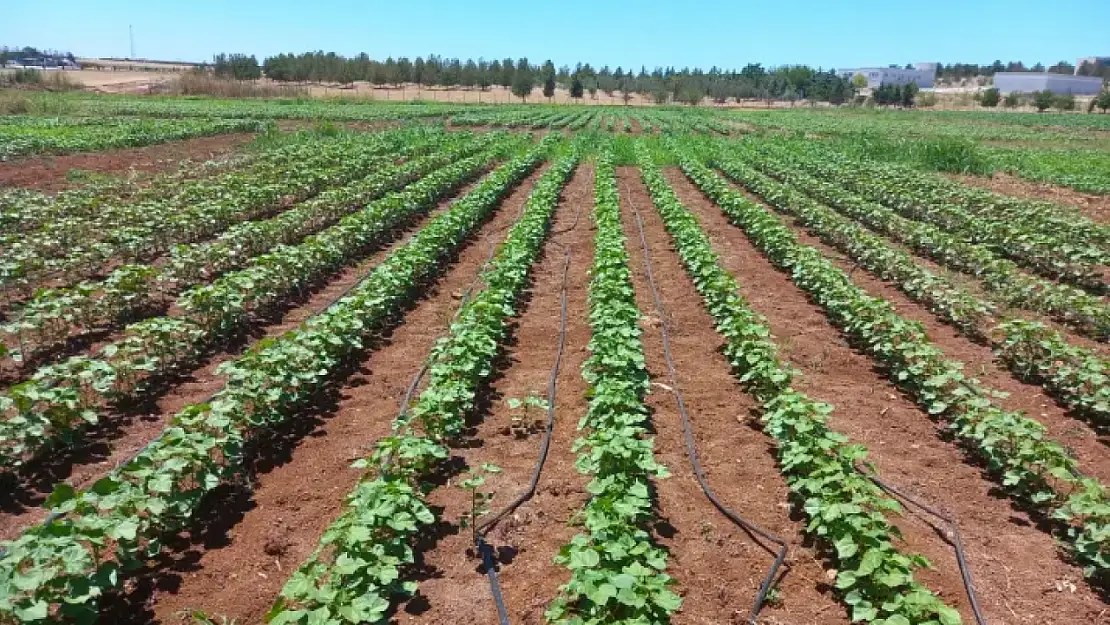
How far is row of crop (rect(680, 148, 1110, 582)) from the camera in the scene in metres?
4.42

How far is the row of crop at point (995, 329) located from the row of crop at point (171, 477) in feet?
23.6

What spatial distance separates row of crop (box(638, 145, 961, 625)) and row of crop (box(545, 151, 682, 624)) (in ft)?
3.45

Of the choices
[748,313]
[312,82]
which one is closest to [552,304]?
[748,313]

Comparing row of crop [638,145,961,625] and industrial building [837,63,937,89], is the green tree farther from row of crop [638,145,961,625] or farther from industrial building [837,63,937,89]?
row of crop [638,145,961,625]

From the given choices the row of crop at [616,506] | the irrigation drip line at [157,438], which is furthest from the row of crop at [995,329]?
the irrigation drip line at [157,438]

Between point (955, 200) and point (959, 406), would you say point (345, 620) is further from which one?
point (955, 200)

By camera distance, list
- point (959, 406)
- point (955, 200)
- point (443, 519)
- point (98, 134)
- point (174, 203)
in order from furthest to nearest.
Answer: point (98, 134), point (955, 200), point (174, 203), point (959, 406), point (443, 519)

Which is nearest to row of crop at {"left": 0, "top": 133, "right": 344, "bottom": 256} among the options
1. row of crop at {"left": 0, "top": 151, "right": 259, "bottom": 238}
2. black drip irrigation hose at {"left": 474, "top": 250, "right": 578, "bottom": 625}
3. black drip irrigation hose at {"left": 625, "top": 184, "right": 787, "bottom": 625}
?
row of crop at {"left": 0, "top": 151, "right": 259, "bottom": 238}

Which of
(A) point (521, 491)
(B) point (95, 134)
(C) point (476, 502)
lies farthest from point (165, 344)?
(B) point (95, 134)

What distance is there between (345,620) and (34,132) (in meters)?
30.3

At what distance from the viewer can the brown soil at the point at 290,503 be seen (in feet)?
13.1

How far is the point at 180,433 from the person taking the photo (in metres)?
4.41

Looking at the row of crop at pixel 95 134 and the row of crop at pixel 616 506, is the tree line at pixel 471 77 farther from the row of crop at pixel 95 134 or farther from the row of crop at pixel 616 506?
the row of crop at pixel 616 506

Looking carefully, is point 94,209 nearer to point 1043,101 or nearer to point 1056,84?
point 1043,101
